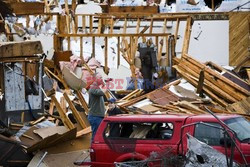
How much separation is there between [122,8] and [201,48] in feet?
12.6

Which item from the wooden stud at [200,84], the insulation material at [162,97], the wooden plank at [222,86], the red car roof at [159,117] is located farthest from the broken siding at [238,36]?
the red car roof at [159,117]

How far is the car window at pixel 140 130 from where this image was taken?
1135cm

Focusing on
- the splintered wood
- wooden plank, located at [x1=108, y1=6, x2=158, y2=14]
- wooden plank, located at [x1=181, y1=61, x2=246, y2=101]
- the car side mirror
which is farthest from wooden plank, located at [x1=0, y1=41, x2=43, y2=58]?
wooden plank, located at [x1=108, y1=6, x2=158, y2=14]

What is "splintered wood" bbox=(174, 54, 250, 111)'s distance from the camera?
655 inches

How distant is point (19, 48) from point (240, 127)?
5.48m

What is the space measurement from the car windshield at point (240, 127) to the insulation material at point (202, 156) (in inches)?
45.0

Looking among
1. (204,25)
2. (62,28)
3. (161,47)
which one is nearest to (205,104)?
(161,47)

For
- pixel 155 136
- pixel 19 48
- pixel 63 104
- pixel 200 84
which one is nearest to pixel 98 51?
pixel 200 84

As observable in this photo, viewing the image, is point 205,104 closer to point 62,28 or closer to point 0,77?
point 0,77

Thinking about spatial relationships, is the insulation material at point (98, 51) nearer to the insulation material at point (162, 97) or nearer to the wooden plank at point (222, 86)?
the wooden plank at point (222, 86)

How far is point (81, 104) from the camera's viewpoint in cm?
1773

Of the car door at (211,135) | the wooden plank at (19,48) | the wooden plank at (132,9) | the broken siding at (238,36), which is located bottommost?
the broken siding at (238,36)

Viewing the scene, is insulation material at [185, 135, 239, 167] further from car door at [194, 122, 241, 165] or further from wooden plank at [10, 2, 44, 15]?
wooden plank at [10, 2, 44, 15]

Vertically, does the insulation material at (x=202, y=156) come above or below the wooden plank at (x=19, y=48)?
below
